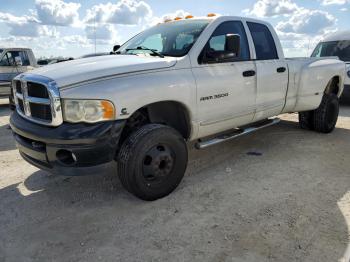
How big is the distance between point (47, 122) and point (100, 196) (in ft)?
3.43

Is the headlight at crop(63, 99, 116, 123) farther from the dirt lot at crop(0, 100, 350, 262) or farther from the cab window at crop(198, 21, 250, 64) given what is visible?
the cab window at crop(198, 21, 250, 64)

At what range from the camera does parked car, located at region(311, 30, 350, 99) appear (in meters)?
9.62

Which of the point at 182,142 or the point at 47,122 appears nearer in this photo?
the point at 47,122

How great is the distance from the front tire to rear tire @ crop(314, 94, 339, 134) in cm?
340

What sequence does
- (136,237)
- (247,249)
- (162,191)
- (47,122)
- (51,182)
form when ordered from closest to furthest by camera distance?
(247,249) < (136,237) < (47,122) < (162,191) < (51,182)

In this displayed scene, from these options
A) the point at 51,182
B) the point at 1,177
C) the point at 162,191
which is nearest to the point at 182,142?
the point at 162,191

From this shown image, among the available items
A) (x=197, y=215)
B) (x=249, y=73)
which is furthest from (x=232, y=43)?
(x=197, y=215)

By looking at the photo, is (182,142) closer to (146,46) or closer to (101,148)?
(101,148)

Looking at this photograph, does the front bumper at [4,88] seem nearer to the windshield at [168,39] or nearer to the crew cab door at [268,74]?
the windshield at [168,39]

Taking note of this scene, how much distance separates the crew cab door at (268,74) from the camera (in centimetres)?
445

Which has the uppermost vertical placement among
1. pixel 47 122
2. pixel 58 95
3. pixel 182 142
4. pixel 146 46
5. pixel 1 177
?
pixel 146 46

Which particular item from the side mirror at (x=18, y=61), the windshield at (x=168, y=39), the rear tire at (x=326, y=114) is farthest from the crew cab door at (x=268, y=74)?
the side mirror at (x=18, y=61)

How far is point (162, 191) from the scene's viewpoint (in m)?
3.45

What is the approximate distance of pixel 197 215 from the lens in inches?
123
